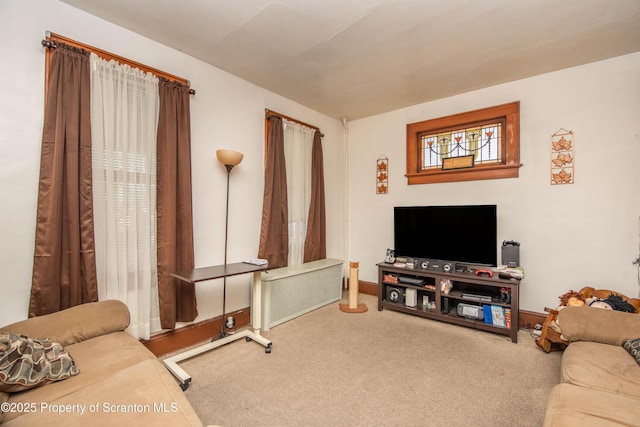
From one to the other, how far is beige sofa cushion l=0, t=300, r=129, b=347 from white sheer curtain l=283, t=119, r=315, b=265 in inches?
78.5

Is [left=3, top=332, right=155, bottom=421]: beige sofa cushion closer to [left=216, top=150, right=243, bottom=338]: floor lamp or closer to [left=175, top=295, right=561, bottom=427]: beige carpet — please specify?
[left=175, top=295, right=561, bottom=427]: beige carpet

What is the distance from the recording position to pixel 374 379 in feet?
6.75

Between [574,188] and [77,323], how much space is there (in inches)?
167

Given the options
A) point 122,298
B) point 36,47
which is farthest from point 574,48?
point 122,298

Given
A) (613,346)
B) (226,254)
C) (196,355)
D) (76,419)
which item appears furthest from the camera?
(226,254)

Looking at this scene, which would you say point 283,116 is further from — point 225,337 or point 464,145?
point 225,337

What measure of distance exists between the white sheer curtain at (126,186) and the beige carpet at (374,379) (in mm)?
742

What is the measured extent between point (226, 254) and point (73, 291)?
122 cm

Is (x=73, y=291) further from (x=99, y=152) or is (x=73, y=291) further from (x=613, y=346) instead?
(x=613, y=346)

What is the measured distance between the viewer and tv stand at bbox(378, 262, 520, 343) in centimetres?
276

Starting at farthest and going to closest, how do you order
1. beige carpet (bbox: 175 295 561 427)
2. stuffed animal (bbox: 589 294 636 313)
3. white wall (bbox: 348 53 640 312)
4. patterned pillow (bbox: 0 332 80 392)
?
1. white wall (bbox: 348 53 640 312)
2. stuffed animal (bbox: 589 294 636 313)
3. beige carpet (bbox: 175 295 561 427)
4. patterned pillow (bbox: 0 332 80 392)

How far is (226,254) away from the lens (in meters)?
2.90

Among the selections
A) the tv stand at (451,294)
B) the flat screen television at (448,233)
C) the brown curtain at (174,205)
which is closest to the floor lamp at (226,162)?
the brown curtain at (174,205)

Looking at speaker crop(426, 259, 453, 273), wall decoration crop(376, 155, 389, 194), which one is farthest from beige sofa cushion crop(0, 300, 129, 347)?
wall decoration crop(376, 155, 389, 194)
